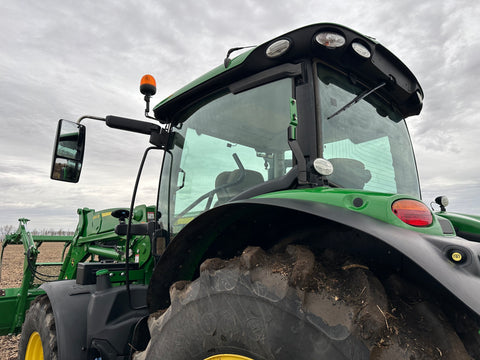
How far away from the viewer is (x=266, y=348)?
1191mm

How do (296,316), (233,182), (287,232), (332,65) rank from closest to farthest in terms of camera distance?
(296,316) < (287,232) < (332,65) < (233,182)

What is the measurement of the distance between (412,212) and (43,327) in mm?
2672

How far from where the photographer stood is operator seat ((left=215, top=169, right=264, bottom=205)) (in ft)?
6.44

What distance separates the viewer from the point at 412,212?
118 cm

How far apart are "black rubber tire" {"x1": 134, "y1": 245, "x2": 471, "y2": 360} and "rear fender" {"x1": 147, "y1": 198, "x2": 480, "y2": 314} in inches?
5.8

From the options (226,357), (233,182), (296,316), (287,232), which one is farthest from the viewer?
(233,182)

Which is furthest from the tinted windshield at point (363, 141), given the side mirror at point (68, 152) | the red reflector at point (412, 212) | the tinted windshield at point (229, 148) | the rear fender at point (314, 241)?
the side mirror at point (68, 152)

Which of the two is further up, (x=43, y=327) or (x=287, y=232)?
(x=287, y=232)

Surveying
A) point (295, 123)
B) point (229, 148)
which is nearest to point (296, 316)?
point (295, 123)

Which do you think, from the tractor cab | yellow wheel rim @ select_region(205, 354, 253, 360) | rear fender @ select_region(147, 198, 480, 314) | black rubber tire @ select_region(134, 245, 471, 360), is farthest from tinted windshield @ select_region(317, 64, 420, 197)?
yellow wheel rim @ select_region(205, 354, 253, 360)

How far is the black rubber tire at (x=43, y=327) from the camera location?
233 centimetres

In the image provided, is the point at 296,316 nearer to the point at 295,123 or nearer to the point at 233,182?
the point at 295,123

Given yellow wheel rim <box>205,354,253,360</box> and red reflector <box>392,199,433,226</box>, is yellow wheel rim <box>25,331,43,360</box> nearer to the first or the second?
yellow wheel rim <box>205,354,253,360</box>

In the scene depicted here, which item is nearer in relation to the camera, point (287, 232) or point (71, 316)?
point (287, 232)
